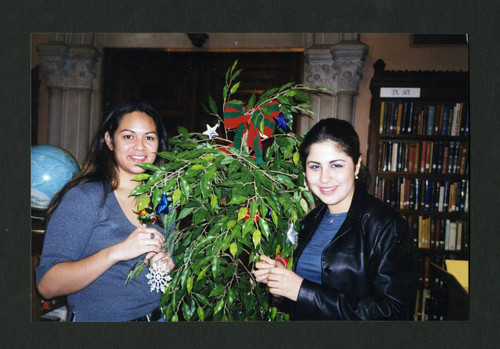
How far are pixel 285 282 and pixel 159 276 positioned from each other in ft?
1.56

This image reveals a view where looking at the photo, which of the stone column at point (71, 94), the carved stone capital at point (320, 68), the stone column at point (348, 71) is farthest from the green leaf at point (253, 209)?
the stone column at point (71, 94)

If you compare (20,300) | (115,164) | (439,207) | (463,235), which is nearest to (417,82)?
(439,207)

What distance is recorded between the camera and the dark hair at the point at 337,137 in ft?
4.11

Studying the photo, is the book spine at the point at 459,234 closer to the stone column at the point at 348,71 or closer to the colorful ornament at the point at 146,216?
the stone column at the point at 348,71

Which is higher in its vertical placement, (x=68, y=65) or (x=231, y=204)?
(x=68, y=65)

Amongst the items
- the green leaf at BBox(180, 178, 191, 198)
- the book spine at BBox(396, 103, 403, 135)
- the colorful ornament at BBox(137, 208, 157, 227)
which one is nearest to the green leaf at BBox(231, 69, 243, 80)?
the green leaf at BBox(180, 178, 191, 198)

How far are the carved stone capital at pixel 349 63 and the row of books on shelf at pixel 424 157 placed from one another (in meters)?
0.34

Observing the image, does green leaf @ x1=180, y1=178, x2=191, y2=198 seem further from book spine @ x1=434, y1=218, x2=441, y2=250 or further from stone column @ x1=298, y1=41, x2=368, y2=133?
book spine @ x1=434, y1=218, x2=441, y2=250

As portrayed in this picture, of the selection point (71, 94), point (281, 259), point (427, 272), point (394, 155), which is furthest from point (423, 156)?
point (71, 94)

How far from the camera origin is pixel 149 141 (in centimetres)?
144

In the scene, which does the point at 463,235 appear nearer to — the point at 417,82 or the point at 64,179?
the point at 417,82

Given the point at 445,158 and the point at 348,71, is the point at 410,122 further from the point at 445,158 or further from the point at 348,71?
the point at 348,71

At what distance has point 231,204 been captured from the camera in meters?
1.21

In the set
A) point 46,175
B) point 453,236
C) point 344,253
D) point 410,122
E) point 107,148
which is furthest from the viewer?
point 410,122
